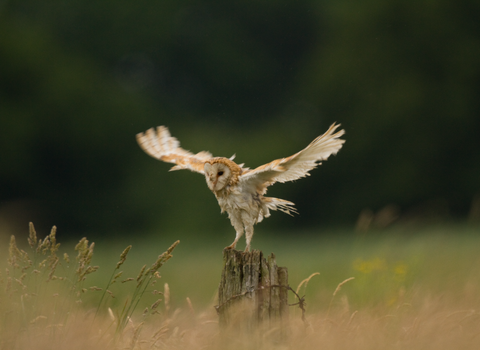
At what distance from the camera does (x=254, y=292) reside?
302 cm

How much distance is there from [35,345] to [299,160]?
73.3 inches

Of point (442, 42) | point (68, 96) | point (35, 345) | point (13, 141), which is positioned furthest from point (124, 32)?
point (35, 345)

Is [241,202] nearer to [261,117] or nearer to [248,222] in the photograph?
[248,222]

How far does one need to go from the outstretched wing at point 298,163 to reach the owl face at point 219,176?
0.10 meters

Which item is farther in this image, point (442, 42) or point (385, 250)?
point (442, 42)

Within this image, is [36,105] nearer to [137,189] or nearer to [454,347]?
[137,189]

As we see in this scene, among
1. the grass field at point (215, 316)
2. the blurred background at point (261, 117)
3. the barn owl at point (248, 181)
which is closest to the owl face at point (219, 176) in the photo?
the barn owl at point (248, 181)

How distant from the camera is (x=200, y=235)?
701 inches

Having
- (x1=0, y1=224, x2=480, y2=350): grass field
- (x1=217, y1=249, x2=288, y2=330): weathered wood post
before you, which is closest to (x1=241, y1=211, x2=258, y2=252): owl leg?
(x1=0, y1=224, x2=480, y2=350): grass field

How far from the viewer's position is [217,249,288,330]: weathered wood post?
300cm

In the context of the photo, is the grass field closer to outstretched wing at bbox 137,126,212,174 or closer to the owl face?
the owl face

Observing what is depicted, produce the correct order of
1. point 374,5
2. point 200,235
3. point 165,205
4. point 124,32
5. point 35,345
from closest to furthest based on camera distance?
point 35,345
point 200,235
point 165,205
point 374,5
point 124,32

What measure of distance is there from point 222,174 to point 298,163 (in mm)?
520

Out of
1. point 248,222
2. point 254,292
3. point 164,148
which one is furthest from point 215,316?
point 164,148
